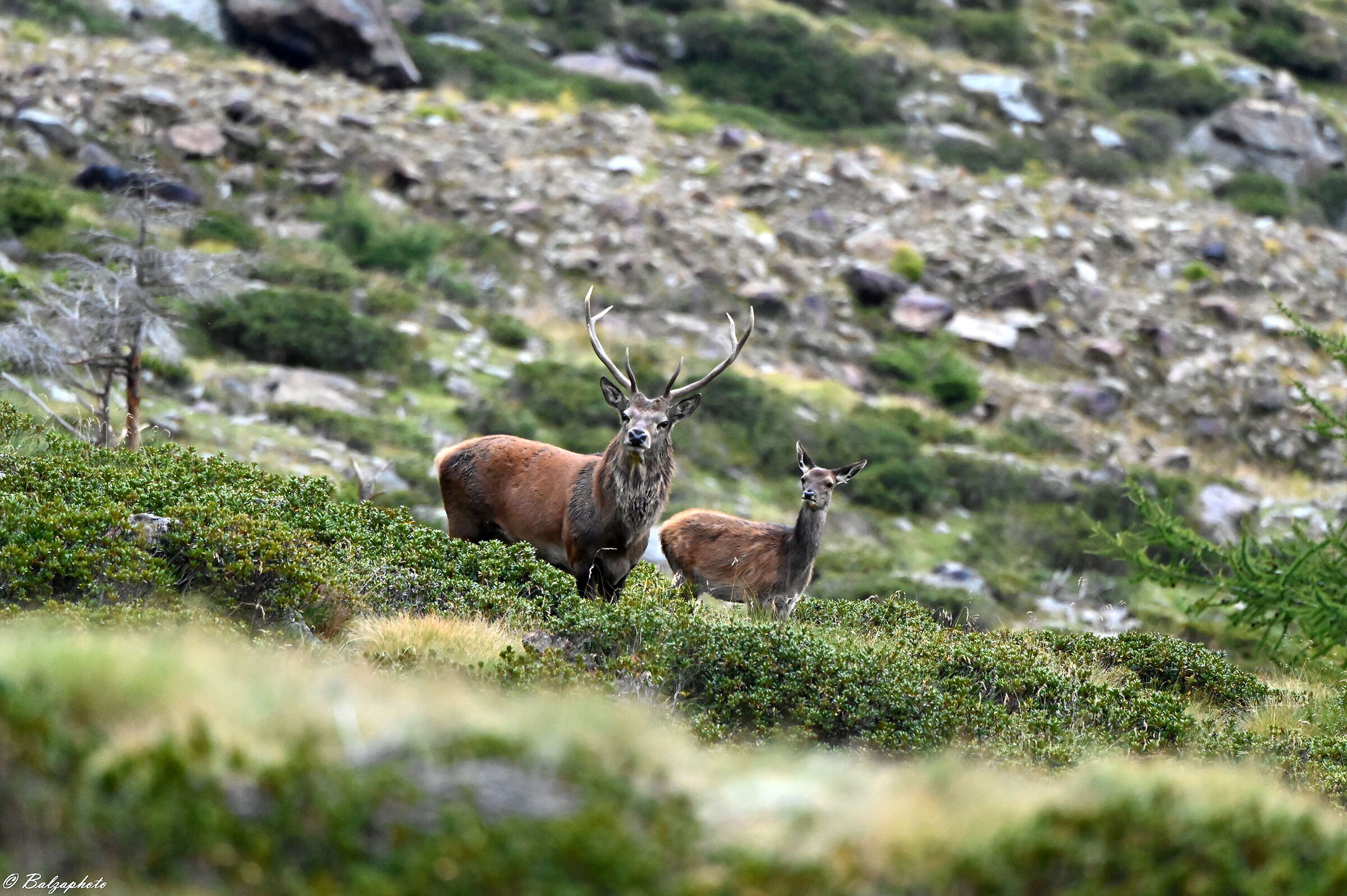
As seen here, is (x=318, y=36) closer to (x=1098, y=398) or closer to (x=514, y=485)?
(x=1098, y=398)

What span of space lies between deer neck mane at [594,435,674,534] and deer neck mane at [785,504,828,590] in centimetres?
190

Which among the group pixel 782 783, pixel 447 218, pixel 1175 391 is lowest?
pixel 1175 391

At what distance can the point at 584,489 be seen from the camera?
9.48 m

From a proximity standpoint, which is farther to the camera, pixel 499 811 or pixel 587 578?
pixel 587 578

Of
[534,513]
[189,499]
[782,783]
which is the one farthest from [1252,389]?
[782,783]

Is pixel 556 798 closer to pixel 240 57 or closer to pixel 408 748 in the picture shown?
pixel 408 748

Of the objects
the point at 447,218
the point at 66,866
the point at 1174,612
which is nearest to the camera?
the point at 66,866

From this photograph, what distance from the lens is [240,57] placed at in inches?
1167

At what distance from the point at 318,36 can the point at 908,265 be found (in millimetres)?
14964

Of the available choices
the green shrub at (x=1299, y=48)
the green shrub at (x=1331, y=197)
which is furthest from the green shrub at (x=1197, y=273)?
the green shrub at (x=1299, y=48)

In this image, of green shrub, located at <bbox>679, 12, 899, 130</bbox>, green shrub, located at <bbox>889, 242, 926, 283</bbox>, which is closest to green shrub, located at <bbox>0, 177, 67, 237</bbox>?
green shrub, located at <bbox>889, 242, 926, 283</bbox>

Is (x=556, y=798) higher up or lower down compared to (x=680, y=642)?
higher up

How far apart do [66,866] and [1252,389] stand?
90.0 feet

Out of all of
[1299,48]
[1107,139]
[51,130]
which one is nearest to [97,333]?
[51,130]
